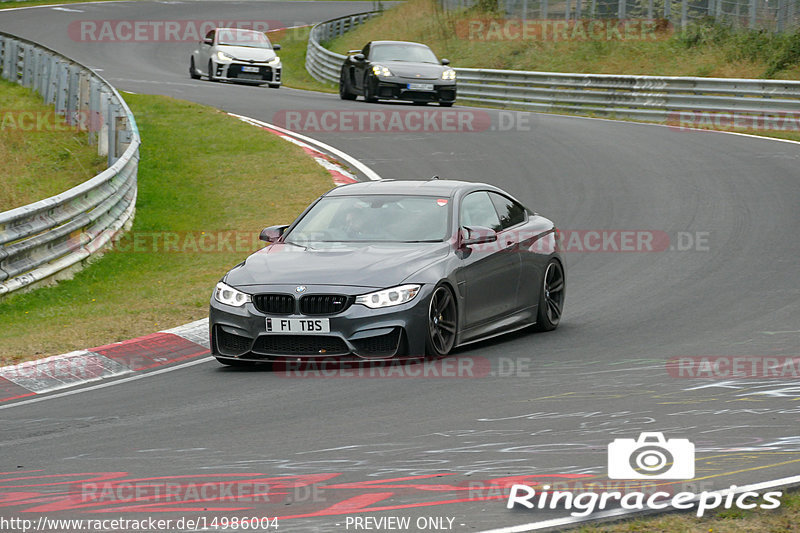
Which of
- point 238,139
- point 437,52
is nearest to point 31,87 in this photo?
point 238,139

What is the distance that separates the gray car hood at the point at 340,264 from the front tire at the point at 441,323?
276mm

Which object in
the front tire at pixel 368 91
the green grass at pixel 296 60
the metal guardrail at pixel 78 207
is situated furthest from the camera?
the green grass at pixel 296 60

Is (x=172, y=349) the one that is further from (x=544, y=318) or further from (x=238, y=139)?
(x=238, y=139)

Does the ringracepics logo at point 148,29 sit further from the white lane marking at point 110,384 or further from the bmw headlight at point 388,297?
the bmw headlight at point 388,297

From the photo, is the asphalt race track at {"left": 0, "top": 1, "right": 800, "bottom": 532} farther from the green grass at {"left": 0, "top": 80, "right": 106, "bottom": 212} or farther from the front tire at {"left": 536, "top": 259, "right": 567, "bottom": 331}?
the green grass at {"left": 0, "top": 80, "right": 106, "bottom": 212}

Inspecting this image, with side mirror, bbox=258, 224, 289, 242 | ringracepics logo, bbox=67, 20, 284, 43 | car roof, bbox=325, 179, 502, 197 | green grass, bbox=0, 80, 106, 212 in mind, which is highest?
car roof, bbox=325, 179, 502, 197

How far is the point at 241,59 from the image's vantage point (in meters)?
35.9

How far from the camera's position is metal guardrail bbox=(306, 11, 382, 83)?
40688 mm

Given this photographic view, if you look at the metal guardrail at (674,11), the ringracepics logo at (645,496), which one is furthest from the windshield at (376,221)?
the metal guardrail at (674,11)

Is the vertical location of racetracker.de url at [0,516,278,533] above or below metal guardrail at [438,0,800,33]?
above

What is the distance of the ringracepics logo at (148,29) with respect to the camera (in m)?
52.8

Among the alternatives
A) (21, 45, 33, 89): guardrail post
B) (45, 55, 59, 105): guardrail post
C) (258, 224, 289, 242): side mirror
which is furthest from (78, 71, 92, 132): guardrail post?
(258, 224, 289, 242): side mirror

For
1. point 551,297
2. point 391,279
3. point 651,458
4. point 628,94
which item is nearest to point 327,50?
point 628,94

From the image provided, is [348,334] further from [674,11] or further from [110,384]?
[674,11]
